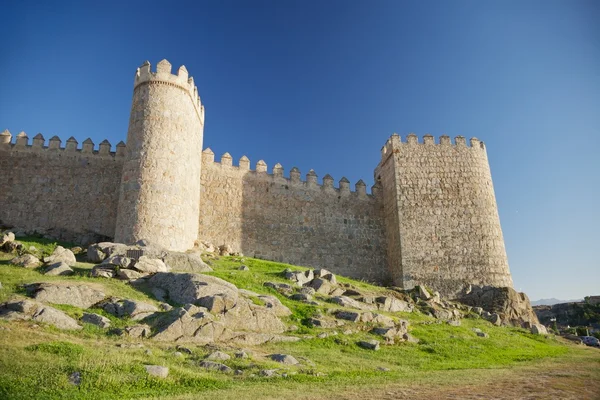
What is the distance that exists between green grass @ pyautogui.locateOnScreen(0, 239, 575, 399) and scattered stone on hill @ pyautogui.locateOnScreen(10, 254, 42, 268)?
351 millimetres

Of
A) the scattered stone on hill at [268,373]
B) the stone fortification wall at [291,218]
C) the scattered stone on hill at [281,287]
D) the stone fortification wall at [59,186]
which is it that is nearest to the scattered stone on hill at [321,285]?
the scattered stone on hill at [281,287]

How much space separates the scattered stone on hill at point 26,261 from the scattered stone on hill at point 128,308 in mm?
4047

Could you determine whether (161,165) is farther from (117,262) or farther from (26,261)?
(26,261)

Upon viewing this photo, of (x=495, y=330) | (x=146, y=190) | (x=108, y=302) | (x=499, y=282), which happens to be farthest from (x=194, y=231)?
(x=499, y=282)

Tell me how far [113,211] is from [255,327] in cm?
1303

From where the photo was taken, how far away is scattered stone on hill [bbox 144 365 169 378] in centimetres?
765

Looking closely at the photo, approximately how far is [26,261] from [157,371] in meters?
8.70

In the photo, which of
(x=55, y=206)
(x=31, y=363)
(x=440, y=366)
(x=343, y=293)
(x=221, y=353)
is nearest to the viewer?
(x=31, y=363)

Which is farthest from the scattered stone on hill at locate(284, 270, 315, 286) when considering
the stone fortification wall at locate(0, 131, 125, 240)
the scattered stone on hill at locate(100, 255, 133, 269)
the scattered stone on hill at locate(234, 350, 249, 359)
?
the stone fortification wall at locate(0, 131, 125, 240)

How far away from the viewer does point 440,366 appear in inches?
439

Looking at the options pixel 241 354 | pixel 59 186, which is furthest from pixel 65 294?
pixel 59 186

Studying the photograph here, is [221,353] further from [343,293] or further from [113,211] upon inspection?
[113,211]

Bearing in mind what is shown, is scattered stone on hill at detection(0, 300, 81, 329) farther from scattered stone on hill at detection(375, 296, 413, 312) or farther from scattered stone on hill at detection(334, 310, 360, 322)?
scattered stone on hill at detection(375, 296, 413, 312)

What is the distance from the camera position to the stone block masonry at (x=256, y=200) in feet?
66.5
